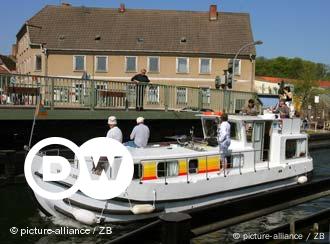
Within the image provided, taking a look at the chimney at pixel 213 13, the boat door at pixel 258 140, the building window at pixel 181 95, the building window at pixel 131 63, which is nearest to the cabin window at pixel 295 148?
the boat door at pixel 258 140

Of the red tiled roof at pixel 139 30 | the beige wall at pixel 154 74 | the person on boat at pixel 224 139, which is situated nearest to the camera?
the person on boat at pixel 224 139

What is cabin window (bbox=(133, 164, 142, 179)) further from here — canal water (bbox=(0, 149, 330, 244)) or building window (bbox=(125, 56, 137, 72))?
building window (bbox=(125, 56, 137, 72))

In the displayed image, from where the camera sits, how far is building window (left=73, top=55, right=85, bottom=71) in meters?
50.9

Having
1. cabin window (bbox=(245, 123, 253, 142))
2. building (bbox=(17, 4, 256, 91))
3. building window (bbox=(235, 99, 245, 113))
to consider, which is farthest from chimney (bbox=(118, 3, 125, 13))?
cabin window (bbox=(245, 123, 253, 142))

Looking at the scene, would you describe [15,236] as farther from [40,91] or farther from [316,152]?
[316,152]

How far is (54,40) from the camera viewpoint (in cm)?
5084

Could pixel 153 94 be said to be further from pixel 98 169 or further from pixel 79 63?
pixel 79 63

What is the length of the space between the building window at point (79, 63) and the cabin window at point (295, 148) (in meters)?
37.2

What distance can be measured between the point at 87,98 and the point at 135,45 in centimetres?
3388

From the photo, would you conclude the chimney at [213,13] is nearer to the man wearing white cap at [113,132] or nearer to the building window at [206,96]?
the building window at [206,96]

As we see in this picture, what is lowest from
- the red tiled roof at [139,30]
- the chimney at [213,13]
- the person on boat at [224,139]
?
the person on boat at [224,139]

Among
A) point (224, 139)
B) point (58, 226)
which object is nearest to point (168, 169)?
point (224, 139)

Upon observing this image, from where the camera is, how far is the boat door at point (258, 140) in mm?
14763

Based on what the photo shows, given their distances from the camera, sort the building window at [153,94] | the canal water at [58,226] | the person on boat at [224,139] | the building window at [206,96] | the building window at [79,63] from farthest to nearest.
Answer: the building window at [79,63], the building window at [206,96], the building window at [153,94], the person on boat at [224,139], the canal water at [58,226]
